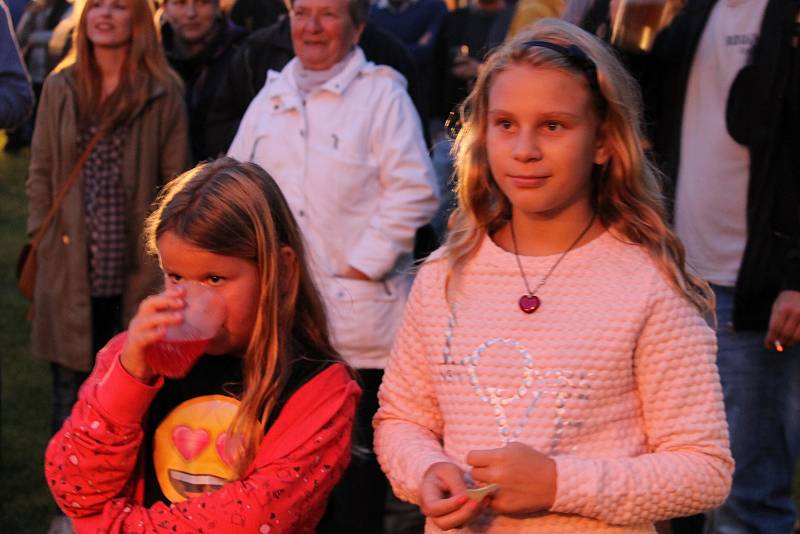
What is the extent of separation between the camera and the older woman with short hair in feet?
15.2

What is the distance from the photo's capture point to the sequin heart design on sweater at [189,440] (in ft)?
8.79

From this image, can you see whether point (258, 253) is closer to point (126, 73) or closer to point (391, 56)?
point (391, 56)

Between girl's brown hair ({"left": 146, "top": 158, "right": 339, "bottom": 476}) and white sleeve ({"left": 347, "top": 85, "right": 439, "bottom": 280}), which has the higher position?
girl's brown hair ({"left": 146, "top": 158, "right": 339, "bottom": 476})

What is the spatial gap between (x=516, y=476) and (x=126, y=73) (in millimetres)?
3476

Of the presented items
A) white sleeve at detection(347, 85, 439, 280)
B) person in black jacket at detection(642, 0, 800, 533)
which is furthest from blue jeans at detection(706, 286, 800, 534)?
white sleeve at detection(347, 85, 439, 280)

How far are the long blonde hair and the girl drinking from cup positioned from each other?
2544mm

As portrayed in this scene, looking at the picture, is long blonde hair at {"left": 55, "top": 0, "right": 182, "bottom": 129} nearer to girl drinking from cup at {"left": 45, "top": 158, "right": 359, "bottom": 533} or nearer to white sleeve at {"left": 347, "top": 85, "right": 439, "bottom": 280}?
white sleeve at {"left": 347, "top": 85, "right": 439, "bottom": 280}

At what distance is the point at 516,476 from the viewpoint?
2.43 meters

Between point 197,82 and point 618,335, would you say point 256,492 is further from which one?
point 197,82

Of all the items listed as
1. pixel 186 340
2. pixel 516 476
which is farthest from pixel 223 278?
pixel 516 476

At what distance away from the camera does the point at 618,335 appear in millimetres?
2578

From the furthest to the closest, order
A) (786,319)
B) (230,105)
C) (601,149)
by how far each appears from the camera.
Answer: (230,105) < (786,319) < (601,149)

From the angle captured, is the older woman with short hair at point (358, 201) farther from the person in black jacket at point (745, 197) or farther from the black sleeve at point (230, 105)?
the person in black jacket at point (745, 197)

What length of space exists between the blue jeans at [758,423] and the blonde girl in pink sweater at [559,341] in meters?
1.41
